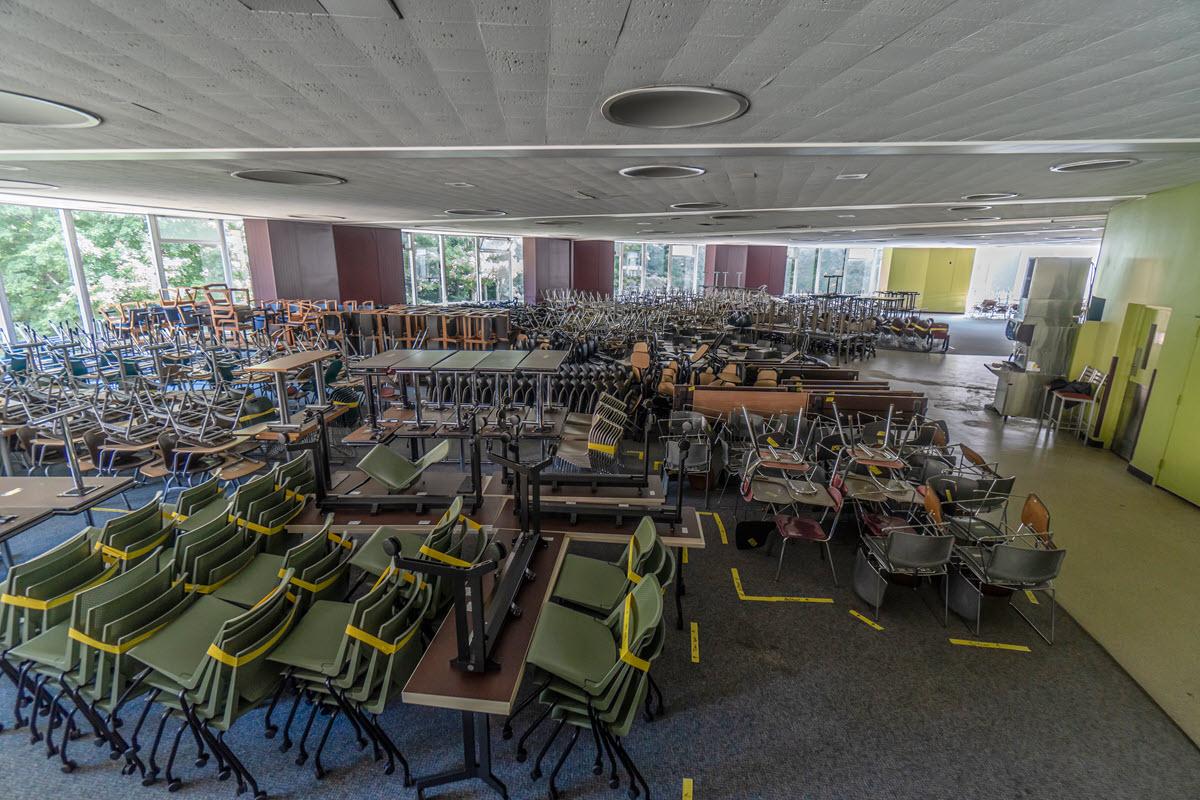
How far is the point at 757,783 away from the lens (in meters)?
2.95

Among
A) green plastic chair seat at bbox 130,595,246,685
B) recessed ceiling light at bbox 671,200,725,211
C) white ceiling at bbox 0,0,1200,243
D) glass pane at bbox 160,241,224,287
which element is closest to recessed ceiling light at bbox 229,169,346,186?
white ceiling at bbox 0,0,1200,243

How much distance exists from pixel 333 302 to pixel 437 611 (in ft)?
40.8

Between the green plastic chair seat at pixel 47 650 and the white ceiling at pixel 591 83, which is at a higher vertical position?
the white ceiling at pixel 591 83

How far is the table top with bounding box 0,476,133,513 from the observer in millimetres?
3990

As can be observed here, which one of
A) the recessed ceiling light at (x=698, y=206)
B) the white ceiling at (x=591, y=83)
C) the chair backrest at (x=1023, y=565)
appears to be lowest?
the chair backrest at (x=1023, y=565)

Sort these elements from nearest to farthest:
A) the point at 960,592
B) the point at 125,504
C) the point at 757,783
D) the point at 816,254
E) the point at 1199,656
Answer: the point at 757,783
the point at 1199,656
the point at 960,592
the point at 125,504
the point at 816,254

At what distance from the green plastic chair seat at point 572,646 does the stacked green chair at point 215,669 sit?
1.45 metres

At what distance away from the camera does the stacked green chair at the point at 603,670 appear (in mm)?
2633

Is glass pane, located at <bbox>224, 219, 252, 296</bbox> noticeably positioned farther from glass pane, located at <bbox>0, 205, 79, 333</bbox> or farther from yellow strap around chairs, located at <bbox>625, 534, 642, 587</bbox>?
yellow strap around chairs, located at <bbox>625, 534, 642, 587</bbox>

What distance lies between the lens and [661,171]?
17.8 ft

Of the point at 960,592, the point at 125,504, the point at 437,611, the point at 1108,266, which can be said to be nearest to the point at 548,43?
the point at 437,611

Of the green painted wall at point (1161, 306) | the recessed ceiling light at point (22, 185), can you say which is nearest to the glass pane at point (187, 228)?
the recessed ceiling light at point (22, 185)

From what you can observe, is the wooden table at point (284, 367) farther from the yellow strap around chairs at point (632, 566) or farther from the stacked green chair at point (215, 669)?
the yellow strap around chairs at point (632, 566)

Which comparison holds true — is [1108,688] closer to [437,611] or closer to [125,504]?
[437,611]
